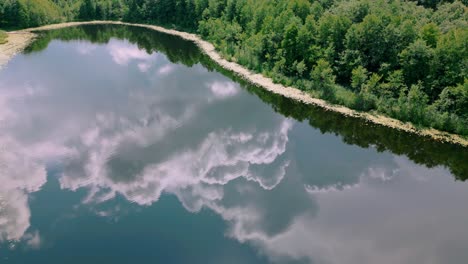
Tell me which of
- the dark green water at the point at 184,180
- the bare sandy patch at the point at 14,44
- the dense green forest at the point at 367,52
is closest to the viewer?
the dark green water at the point at 184,180

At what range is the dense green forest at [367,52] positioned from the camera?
4728cm

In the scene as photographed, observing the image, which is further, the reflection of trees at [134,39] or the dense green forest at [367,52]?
the reflection of trees at [134,39]

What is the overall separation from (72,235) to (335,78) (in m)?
40.9

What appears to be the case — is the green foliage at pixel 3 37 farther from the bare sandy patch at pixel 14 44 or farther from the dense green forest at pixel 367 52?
the dense green forest at pixel 367 52

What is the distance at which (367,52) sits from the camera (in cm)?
5550

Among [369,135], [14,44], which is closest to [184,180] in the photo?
[369,135]

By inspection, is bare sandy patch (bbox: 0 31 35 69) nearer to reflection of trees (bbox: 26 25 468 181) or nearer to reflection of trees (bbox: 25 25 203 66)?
reflection of trees (bbox: 25 25 203 66)

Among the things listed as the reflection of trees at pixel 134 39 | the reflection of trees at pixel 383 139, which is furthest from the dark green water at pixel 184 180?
the reflection of trees at pixel 134 39

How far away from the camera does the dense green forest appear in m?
47.3

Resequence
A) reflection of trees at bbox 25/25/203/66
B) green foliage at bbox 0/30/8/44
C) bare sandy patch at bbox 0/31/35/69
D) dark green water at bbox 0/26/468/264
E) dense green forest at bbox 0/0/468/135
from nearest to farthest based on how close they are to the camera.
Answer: dark green water at bbox 0/26/468/264 → dense green forest at bbox 0/0/468/135 → bare sandy patch at bbox 0/31/35/69 → reflection of trees at bbox 25/25/203/66 → green foliage at bbox 0/30/8/44

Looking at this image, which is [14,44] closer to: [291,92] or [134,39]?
[134,39]

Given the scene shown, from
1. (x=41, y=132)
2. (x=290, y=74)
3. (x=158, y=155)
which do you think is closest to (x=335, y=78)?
(x=290, y=74)

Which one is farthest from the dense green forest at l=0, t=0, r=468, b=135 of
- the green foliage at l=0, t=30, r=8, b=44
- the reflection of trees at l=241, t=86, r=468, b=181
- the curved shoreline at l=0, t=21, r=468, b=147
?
the green foliage at l=0, t=30, r=8, b=44

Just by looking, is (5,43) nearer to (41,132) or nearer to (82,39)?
(82,39)
